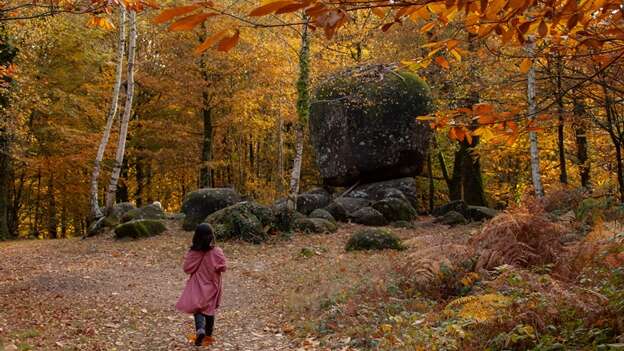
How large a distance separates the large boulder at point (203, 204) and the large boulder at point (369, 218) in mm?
4112

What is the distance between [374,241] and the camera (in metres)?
12.0

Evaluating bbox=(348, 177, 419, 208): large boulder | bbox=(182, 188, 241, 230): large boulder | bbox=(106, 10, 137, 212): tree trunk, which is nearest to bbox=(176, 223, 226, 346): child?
bbox=(182, 188, 241, 230): large boulder

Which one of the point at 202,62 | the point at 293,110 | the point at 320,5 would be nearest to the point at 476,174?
the point at 293,110

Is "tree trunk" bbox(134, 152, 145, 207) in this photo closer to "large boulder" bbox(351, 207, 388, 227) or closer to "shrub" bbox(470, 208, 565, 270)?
"large boulder" bbox(351, 207, 388, 227)

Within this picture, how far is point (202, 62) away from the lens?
20.9 metres

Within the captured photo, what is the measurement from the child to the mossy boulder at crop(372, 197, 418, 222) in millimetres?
10868

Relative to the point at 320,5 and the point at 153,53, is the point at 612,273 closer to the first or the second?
the point at 320,5

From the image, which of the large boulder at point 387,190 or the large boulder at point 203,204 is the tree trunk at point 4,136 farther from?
the large boulder at point 387,190

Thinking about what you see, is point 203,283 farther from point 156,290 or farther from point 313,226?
point 313,226

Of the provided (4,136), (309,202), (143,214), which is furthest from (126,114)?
(309,202)

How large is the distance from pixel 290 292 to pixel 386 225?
8205 mm

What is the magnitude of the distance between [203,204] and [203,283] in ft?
32.5

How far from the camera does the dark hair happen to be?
640 centimetres

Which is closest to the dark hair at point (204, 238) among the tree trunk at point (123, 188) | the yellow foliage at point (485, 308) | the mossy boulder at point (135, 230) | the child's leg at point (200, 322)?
the child's leg at point (200, 322)
